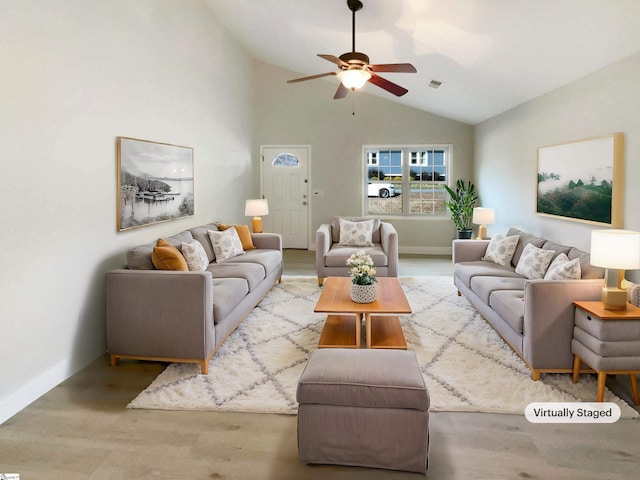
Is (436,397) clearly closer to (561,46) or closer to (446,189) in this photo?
(561,46)

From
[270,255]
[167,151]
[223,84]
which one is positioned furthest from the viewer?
[223,84]

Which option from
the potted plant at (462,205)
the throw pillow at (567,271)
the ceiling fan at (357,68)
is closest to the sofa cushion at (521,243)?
the throw pillow at (567,271)

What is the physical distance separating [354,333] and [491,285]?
130 centimetres

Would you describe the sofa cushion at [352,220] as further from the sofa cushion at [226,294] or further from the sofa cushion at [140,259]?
the sofa cushion at [140,259]

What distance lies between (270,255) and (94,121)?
257 centimetres

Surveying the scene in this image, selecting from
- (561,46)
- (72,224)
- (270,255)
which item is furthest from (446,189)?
(72,224)

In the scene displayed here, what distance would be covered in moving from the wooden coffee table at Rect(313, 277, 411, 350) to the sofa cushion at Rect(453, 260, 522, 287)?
0.85 metres

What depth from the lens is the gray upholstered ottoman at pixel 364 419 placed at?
2.14 meters

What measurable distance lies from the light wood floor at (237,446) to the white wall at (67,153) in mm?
432

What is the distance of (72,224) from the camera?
3264mm

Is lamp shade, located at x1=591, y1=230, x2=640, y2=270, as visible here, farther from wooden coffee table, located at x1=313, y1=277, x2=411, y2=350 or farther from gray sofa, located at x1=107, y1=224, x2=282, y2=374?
gray sofa, located at x1=107, y1=224, x2=282, y2=374

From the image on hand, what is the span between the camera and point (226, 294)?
12.2 ft

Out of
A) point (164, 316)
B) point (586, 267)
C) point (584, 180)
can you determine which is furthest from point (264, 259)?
point (584, 180)

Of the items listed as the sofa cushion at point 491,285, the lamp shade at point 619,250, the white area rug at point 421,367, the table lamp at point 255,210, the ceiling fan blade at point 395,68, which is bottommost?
the white area rug at point 421,367
